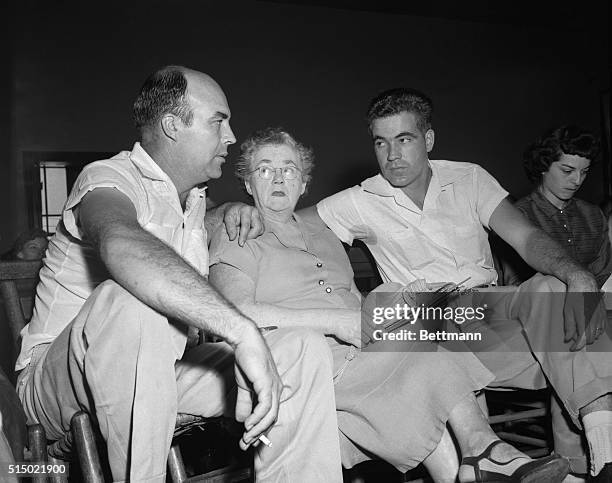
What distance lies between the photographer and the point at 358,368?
1741mm

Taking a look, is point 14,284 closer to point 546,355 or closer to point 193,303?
point 193,303

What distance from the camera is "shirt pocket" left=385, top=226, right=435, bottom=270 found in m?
2.33

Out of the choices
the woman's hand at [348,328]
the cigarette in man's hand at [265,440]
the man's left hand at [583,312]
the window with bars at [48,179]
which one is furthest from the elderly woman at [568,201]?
the window with bars at [48,179]

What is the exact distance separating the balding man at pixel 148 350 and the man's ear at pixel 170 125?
0.10m

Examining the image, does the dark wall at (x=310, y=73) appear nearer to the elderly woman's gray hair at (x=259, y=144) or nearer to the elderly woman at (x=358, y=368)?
the elderly woman's gray hair at (x=259, y=144)

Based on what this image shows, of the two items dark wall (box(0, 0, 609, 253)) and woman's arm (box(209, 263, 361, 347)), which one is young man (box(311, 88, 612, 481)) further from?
dark wall (box(0, 0, 609, 253))

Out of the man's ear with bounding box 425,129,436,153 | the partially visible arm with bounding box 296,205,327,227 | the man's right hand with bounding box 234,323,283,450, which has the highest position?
the man's ear with bounding box 425,129,436,153

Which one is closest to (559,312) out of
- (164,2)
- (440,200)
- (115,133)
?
(440,200)

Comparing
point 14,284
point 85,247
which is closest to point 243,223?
point 85,247

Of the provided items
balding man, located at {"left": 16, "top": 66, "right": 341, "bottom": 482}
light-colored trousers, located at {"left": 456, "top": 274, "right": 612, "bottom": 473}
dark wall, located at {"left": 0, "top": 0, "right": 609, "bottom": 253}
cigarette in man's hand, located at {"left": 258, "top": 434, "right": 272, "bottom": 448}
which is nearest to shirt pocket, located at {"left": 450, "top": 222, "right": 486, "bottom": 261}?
light-colored trousers, located at {"left": 456, "top": 274, "right": 612, "bottom": 473}

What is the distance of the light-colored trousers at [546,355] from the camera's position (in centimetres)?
185

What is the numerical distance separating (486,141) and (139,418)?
7.01 m

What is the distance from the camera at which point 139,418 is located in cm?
125

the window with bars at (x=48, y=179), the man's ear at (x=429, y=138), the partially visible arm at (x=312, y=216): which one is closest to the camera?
the partially visible arm at (x=312, y=216)
